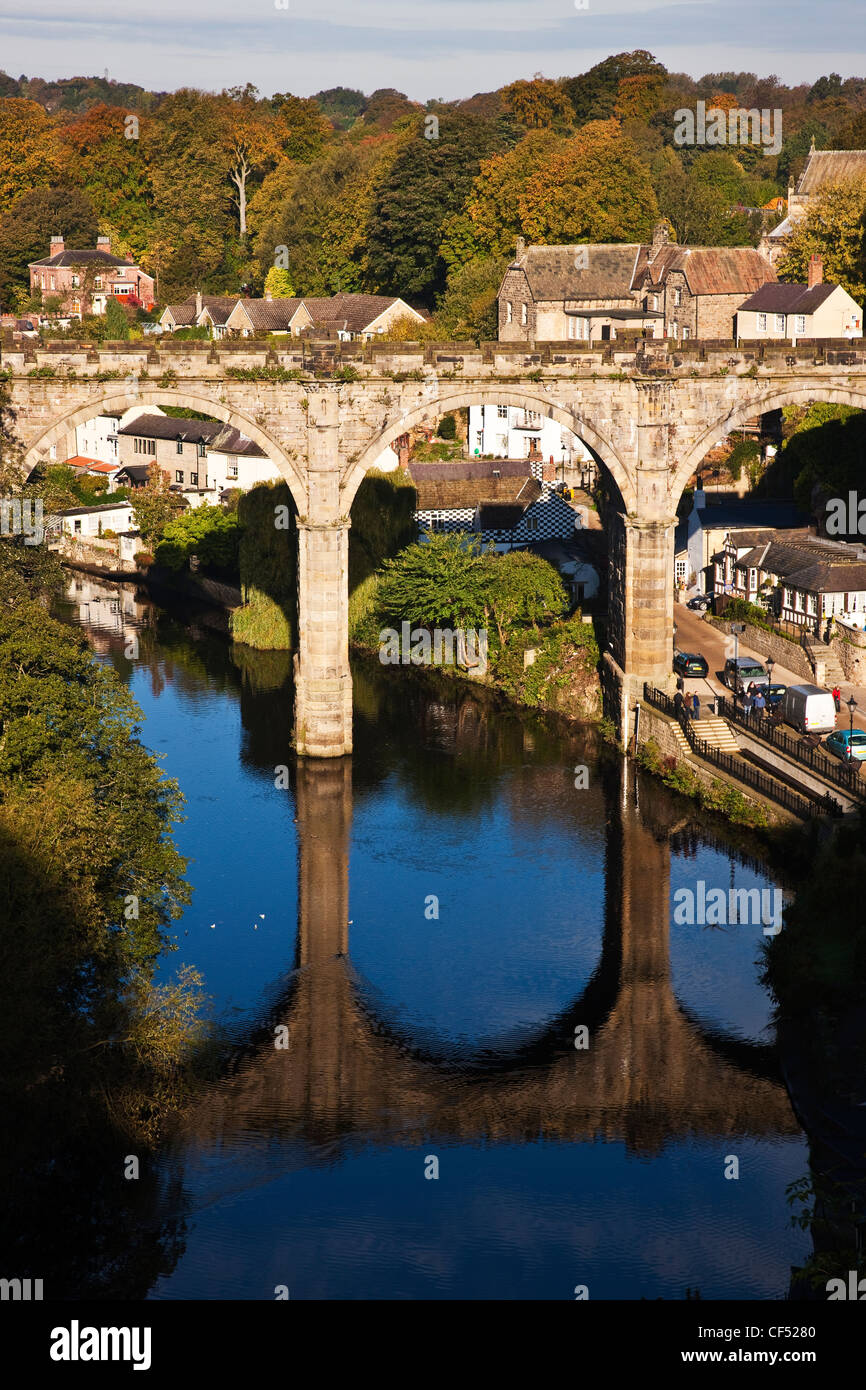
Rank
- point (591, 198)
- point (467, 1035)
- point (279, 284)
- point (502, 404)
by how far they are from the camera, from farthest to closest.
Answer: point (279, 284) < point (591, 198) < point (502, 404) < point (467, 1035)

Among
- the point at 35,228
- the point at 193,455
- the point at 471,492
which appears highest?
the point at 35,228

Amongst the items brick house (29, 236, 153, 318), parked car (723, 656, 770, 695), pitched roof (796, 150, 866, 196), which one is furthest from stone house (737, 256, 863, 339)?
brick house (29, 236, 153, 318)

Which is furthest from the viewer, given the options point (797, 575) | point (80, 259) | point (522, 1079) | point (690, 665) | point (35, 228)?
point (35, 228)

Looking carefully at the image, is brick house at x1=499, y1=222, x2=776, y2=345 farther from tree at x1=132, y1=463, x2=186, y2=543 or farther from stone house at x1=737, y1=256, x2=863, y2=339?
tree at x1=132, y1=463, x2=186, y2=543

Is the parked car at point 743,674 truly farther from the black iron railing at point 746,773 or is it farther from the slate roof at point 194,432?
the slate roof at point 194,432

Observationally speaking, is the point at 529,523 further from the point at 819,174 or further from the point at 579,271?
the point at 819,174

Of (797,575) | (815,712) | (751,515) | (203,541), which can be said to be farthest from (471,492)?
(815,712)
